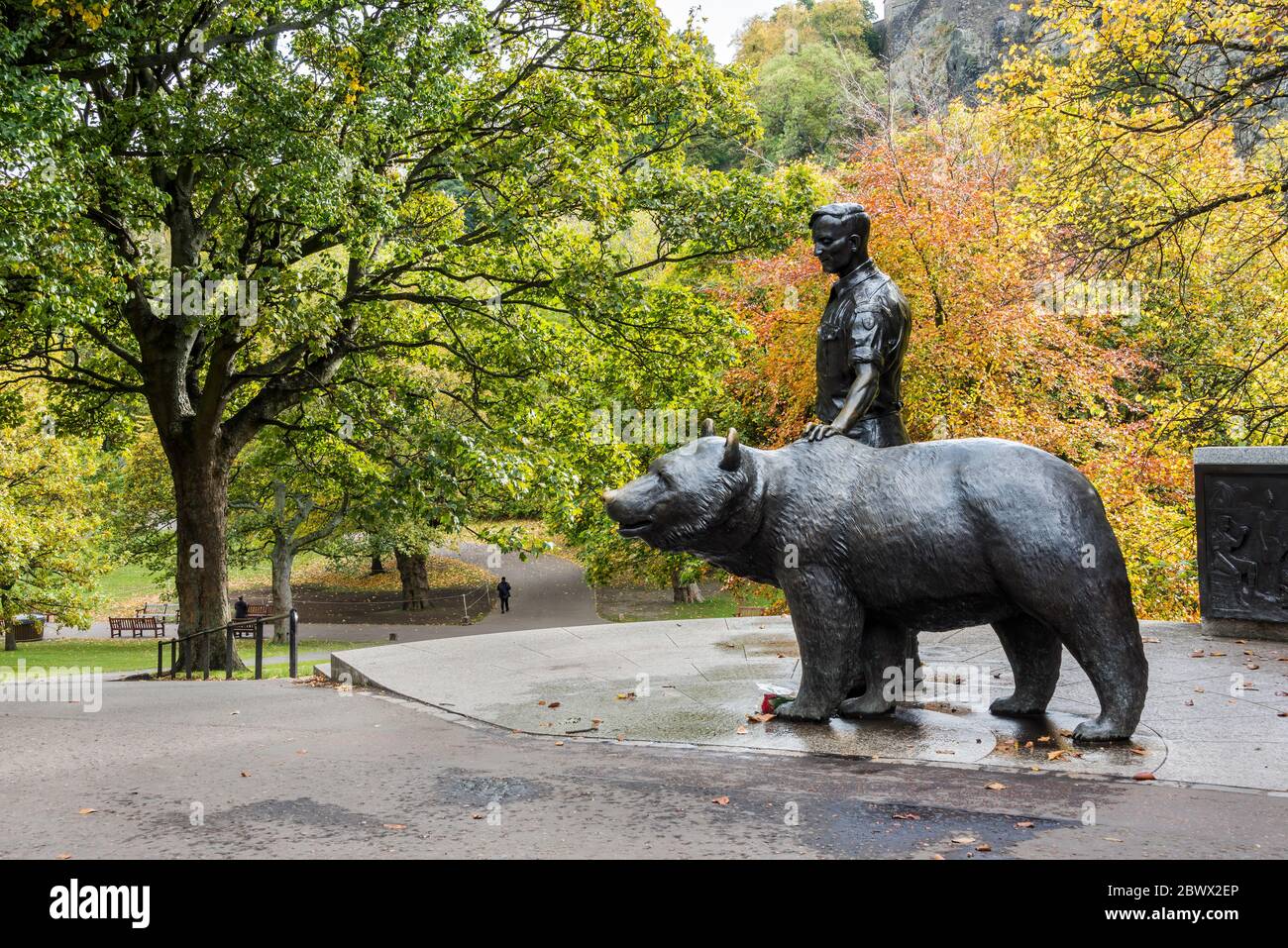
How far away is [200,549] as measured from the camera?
15.4m

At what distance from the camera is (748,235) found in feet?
50.2

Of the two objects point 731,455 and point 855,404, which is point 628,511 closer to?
point 731,455

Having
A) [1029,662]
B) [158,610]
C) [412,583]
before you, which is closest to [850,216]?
[1029,662]

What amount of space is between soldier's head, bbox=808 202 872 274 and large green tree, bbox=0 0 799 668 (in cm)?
658

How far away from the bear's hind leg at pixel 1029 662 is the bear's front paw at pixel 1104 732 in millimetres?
697

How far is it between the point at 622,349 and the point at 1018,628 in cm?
1103

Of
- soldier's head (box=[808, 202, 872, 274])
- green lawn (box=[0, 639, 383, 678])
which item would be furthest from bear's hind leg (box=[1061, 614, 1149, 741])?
green lawn (box=[0, 639, 383, 678])

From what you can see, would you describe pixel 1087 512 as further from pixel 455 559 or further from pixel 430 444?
pixel 455 559

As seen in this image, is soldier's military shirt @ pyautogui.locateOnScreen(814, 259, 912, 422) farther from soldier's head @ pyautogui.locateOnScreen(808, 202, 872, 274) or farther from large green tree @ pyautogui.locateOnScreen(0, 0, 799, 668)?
large green tree @ pyautogui.locateOnScreen(0, 0, 799, 668)

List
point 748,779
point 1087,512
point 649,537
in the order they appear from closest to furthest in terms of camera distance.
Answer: point 748,779
point 1087,512
point 649,537

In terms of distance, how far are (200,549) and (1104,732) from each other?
13.7 metres

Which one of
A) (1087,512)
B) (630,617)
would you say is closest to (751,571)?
(1087,512)

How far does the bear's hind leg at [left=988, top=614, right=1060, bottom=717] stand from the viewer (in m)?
6.54
